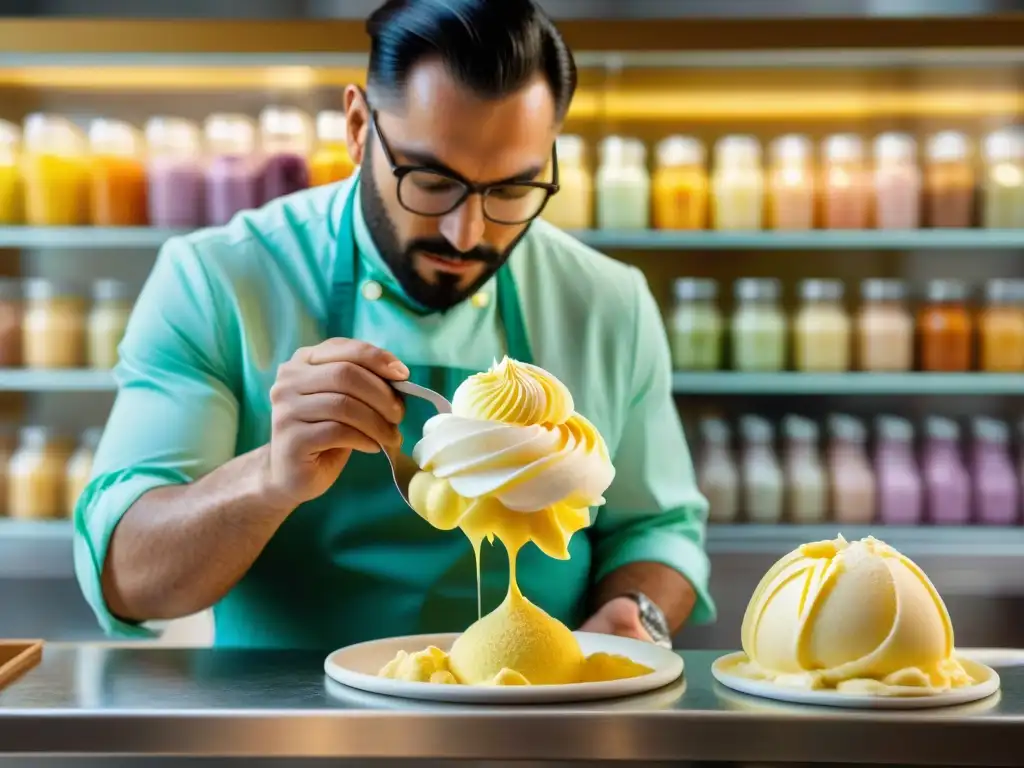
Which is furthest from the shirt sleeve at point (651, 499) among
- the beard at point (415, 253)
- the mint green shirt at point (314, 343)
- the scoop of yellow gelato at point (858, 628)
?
the scoop of yellow gelato at point (858, 628)

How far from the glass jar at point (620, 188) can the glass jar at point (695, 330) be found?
22cm

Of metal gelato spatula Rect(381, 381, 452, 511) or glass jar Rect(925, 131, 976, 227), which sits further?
glass jar Rect(925, 131, 976, 227)

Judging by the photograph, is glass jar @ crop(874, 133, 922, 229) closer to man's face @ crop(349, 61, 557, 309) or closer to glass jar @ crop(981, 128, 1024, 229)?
glass jar @ crop(981, 128, 1024, 229)

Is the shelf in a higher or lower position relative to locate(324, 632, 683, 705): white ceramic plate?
higher

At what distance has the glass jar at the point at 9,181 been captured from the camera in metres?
3.32

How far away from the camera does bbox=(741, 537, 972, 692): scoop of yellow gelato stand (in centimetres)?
106

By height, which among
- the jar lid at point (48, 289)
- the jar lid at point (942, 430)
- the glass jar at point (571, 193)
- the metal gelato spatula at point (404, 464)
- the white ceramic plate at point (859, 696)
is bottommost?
the white ceramic plate at point (859, 696)

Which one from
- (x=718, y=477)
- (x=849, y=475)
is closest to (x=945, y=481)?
(x=849, y=475)

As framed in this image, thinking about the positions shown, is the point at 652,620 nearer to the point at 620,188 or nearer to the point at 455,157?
the point at 455,157

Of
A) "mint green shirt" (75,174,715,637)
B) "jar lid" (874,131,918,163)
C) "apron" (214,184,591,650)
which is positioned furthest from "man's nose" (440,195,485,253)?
"jar lid" (874,131,918,163)

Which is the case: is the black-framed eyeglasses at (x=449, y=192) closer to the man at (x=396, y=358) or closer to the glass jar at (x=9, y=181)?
the man at (x=396, y=358)

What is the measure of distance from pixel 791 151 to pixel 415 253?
77.8 inches

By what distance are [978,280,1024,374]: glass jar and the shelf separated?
0.14 ft

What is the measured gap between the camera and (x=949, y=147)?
330cm
